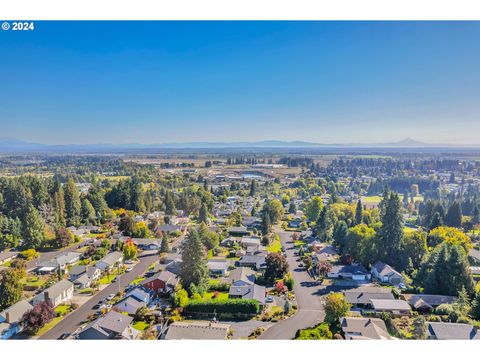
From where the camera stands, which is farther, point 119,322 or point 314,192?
point 314,192

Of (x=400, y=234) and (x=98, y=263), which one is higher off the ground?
(x=400, y=234)

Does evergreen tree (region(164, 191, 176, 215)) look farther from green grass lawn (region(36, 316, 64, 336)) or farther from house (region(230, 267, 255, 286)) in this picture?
green grass lawn (region(36, 316, 64, 336))

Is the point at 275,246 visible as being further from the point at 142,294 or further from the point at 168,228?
the point at 142,294

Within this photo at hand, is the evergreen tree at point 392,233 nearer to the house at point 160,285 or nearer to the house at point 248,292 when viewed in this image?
the house at point 248,292

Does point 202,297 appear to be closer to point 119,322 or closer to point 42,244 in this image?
point 119,322

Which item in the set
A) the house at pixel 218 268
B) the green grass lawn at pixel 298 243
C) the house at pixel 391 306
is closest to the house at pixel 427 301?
the house at pixel 391 306

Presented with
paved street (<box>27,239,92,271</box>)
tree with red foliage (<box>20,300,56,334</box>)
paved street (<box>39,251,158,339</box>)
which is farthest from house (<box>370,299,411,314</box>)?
paved street (<box>27,239,92,271</box>)

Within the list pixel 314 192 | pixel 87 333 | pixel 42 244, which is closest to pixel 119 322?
pixel 87 333
